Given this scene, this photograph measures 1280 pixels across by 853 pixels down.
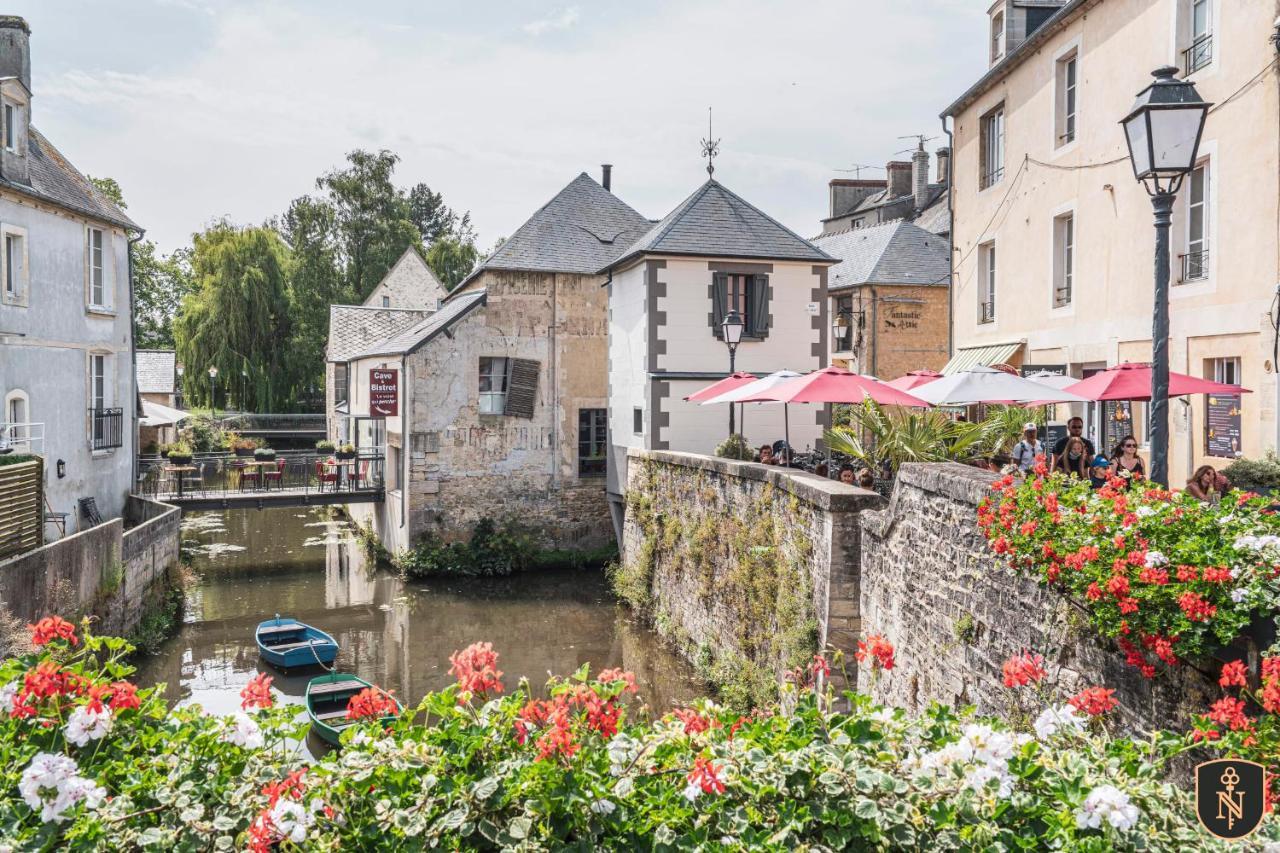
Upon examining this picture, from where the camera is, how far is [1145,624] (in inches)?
175

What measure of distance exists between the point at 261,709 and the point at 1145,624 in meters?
3.81

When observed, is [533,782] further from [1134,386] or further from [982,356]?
[982,356]

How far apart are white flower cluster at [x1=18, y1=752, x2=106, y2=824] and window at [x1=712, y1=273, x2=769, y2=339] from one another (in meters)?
17.8

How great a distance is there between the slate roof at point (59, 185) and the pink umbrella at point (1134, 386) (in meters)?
15.8

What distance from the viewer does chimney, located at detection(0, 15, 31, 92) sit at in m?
17.1

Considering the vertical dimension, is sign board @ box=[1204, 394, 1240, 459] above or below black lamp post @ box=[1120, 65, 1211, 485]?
below

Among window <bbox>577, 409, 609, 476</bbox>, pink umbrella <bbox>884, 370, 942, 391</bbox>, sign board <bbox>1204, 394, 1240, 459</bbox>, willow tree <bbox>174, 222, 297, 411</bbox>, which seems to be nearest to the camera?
sign board <bbox>1204, 394, 1240, 459</bbox>

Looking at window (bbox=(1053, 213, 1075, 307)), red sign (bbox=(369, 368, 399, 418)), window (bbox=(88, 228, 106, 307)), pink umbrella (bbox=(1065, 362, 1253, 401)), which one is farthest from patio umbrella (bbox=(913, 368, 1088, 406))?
window (bbox=(88, 228, 106, 307))

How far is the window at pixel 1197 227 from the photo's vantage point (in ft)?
38.7

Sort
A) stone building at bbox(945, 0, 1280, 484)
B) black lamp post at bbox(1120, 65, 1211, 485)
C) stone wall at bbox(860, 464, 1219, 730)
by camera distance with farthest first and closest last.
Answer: stone building at bbox(945, 0, 1280, 484) → black lamp post at bbox(1120, 65, 1211, 485) → stone wall at bbox(860, 464, 1219, 730)

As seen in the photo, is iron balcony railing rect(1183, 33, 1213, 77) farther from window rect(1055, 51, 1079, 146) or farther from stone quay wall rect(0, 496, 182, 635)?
stone quay wall rect(0, 496, 182, 635)

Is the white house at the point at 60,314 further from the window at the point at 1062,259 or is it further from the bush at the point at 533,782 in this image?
the window at the point at 1062,259

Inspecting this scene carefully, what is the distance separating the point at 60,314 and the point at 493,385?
31.3ft

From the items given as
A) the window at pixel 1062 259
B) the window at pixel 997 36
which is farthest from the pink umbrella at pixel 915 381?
the window at pixel 997 36
